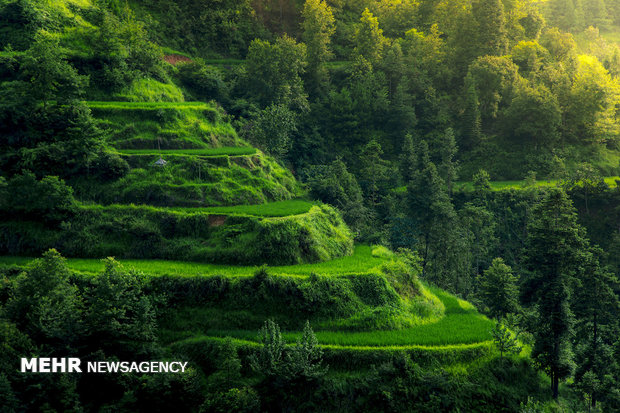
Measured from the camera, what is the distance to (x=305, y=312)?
2705 centimetres

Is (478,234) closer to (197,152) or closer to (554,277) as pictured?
(554,277)

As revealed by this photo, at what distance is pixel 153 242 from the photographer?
3073 centimetres

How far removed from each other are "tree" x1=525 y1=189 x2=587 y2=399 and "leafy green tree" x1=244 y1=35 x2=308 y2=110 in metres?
34.7

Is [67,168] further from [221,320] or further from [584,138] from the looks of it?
[584,138]

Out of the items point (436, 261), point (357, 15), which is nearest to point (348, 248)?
point (436, 261)

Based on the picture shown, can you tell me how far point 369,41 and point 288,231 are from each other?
1762 inches

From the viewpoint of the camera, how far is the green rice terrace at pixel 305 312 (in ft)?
82.7

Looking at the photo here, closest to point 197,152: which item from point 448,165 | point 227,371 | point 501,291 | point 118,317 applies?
point 118,317

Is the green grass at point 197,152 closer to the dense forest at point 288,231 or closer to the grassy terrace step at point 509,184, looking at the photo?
the dense forest at point 288,231

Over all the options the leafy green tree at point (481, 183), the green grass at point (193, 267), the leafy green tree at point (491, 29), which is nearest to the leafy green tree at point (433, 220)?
the leafy green tree at point (481, 183)

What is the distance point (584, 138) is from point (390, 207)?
28.8m

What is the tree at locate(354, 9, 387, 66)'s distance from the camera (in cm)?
6675

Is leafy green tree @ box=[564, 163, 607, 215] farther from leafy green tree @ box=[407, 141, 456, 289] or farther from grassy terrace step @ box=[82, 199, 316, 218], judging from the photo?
grassy terrace step @ box=[82, 199, 316, 218]

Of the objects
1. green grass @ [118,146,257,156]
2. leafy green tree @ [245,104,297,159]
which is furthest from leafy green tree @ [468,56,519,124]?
green grass @ [118,146,257,156]
